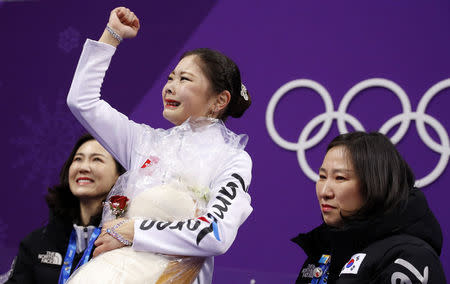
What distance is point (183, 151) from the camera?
6.18ft

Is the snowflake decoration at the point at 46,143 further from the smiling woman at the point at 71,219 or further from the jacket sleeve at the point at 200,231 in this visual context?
the jacket sleeve at the point at 200,231

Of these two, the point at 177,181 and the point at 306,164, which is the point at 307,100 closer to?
the point at 306,164

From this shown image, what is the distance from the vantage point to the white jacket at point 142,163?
1.67 meters

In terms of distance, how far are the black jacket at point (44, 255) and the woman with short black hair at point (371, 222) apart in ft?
4.17

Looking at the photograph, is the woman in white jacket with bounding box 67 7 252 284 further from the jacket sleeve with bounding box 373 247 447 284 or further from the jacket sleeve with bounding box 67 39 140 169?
the jacket sleeve with bounding box 373 247 447 284

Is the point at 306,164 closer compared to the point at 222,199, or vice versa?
the point at 222,199

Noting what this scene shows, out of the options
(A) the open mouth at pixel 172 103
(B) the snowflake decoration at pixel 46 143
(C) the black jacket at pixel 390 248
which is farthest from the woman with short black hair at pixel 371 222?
(B) the snowflake decoration at pixel 46 143

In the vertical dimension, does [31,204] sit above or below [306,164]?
below

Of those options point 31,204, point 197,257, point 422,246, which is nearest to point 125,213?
point 197,257

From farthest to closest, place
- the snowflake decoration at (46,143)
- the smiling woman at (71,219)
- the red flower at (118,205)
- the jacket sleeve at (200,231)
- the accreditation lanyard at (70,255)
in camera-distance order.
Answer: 1. the snowflake decoration at (46,143)
2. the smiling woman at (71,219)
3. the accreditation lanyard at (70,255)
4. the red flower at (118,205)
5. the jacket sleeve at (200,231)

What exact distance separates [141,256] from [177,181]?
10.0 inches

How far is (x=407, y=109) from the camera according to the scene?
3262 millimetres

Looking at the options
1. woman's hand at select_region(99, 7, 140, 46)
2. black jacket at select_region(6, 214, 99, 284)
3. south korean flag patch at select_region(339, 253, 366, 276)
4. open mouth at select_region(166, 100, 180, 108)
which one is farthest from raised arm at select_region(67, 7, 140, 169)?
black jacket at select_region(6, 214, 99, 284)

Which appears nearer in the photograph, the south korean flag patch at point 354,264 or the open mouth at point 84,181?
the south korean flag patch at point 354,264
